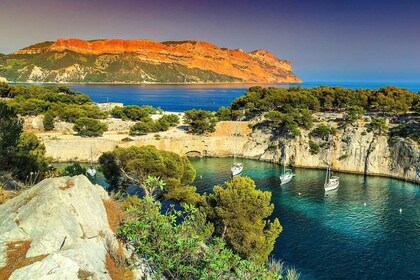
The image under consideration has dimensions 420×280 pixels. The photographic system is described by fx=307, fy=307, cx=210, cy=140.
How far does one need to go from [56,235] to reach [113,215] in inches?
145

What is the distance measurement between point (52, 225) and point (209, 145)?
182 ft

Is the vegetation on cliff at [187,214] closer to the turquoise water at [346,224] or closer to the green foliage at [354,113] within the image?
the turquoise water at [346,224]

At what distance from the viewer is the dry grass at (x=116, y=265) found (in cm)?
984

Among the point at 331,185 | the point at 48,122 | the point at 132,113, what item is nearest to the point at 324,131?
the point at 331,185

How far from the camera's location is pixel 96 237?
10.6m

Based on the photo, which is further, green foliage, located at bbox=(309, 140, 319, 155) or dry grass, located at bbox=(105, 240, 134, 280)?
green foliage, located at bbox=(309, 140, 319, 155)

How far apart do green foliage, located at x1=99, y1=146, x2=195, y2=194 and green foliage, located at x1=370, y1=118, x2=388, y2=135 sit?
3916 centimetres

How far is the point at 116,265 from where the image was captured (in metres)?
10.1

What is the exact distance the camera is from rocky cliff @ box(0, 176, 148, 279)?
26.9 ft

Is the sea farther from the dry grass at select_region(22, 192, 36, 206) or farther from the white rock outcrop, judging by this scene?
the dry grass at select_region(22, 192, 36, 206)

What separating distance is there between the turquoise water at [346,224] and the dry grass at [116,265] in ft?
61.2

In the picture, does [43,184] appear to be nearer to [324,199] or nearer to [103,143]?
[324,199]

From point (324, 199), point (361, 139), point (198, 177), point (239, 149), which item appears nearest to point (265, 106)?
point (239, 149)

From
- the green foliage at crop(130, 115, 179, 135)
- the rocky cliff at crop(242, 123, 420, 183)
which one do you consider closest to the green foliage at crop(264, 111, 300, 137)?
the rocky cliff at crop(242, 123, 420, 183)
